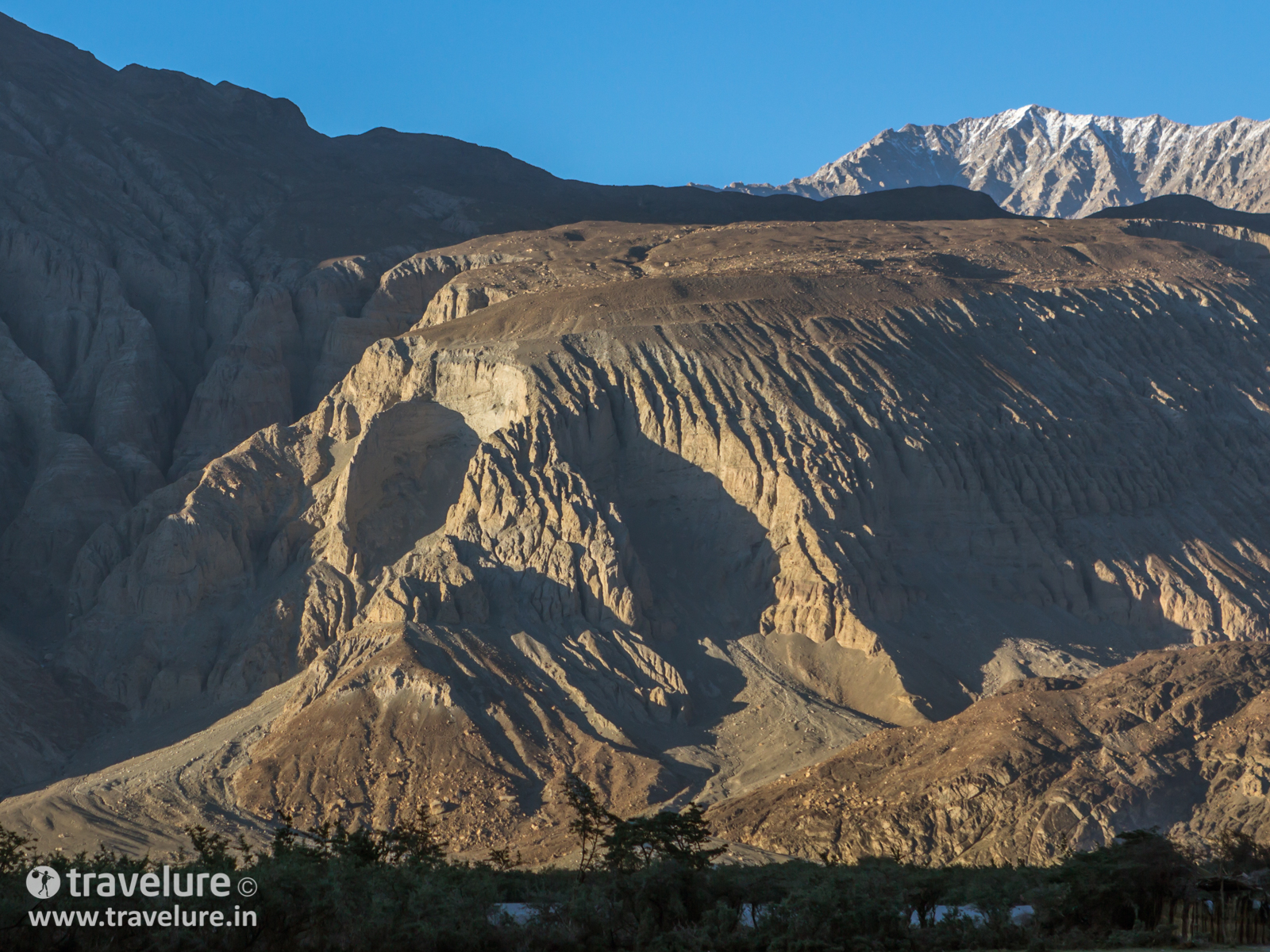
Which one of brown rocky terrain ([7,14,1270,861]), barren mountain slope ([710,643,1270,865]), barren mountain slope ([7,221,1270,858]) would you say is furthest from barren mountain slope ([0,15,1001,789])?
barren mountain slope ([710,643,1270,865])

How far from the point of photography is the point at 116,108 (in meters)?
113

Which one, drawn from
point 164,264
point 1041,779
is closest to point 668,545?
point 1041,779

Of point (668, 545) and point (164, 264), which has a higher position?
point (164, 264)

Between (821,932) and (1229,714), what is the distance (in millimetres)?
27714

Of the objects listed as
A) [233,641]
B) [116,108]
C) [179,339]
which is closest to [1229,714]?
[233,641]

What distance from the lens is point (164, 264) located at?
9494 cm

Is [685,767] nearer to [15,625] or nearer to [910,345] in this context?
[910,345]

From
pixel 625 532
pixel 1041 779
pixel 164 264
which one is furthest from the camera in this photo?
pixel 164 264
